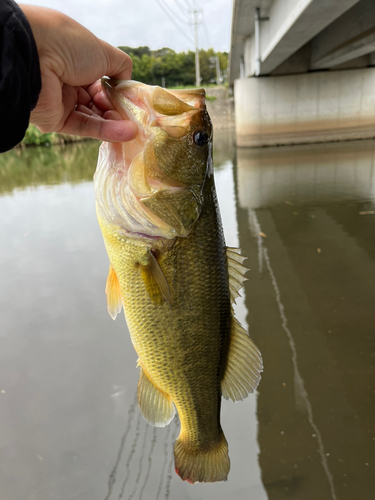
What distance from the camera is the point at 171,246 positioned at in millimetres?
1318

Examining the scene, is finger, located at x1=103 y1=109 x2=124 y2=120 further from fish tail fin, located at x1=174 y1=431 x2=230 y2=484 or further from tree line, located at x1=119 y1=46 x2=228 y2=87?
tree line, located at x1=119 y1=46 x2=228 y2=87

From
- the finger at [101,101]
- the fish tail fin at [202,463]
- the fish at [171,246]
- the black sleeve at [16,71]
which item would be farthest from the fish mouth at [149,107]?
the fish tail fin at [202,463]

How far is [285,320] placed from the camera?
3.43 meters

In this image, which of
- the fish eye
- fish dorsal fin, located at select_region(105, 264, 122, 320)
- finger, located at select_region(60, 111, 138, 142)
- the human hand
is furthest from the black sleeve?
fish dorsal fin, located at select_region(105, 264, 122, 320)

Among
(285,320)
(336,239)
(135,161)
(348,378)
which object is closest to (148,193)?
(135,161)

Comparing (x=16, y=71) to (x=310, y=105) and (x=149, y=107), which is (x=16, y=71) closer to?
(x=149, y=107)

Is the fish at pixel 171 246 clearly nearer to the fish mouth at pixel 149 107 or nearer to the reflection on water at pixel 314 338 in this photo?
the fish mouth at pixel 149 107

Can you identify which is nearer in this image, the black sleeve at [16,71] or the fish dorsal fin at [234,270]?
the black sleeve at [16,71]

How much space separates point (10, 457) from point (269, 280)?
2995mm

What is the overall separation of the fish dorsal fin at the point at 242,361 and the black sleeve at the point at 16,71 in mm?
1062

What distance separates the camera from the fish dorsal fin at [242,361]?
149 cm

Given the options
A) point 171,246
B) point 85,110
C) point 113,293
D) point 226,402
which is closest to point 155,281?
point 171,246

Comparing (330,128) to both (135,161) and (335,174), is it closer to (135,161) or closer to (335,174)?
(335,174)

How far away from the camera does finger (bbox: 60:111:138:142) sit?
1.20m
